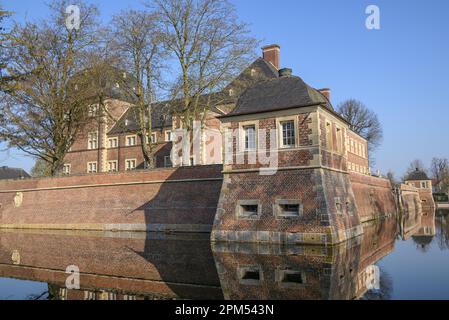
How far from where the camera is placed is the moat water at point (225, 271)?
7.57m

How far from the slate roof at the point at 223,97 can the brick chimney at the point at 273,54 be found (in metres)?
1.33

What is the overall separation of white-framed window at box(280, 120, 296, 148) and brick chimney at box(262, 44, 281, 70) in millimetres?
20543

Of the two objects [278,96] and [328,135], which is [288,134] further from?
[328,135]

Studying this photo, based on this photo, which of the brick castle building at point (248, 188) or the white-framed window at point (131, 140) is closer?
the brick castle building at point (248, 188)

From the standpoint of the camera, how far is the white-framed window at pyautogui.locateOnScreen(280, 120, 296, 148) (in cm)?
1527

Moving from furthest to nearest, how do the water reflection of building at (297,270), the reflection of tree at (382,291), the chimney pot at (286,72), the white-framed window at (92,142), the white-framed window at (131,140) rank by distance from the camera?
1. the white-framed window at (92,142)
2. the white-framed window at (131,140)
3. the chimney pot at (286,72)
4. the water reflection of building at (297,270)
5. the reflection of tree at (382,291)

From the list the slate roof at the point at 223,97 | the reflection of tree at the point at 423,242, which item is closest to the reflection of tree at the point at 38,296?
the reflection of tree at the point at 423,242

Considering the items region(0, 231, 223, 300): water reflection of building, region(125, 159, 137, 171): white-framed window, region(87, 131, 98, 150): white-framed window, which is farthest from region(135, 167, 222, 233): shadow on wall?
region(87, 131, 98, 150): white-framed window

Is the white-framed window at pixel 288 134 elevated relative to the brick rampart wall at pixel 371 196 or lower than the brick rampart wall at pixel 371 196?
elevated

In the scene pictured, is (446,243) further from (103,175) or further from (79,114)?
(79,114)

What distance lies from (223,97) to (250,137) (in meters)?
9.19

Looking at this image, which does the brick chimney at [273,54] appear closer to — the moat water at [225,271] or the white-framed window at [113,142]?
the white-framed window at [113,142]

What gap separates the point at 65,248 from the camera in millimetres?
15438
